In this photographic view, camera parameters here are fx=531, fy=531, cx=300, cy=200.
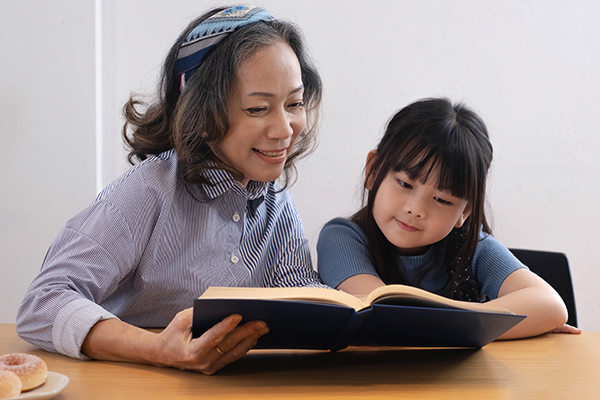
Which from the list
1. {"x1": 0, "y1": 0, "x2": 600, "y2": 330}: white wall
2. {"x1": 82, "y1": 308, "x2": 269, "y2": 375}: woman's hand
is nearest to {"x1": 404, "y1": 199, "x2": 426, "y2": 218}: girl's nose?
{"x1": 82, "y1": 308, "x2": 269, "y2": 375}: woman's hand

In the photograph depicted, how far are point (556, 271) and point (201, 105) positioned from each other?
1076mm

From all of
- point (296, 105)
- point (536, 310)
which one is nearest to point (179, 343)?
point (296, 105)

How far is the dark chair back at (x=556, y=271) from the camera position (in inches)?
57.6

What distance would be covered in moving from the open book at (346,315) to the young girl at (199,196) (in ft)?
1.06

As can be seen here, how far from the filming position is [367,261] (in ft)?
4.29

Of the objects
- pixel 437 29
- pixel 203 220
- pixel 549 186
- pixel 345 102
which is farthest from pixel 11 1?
pixel 549 186

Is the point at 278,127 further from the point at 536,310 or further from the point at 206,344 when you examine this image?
the point at 536,310

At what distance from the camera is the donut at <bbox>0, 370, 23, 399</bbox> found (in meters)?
0.60

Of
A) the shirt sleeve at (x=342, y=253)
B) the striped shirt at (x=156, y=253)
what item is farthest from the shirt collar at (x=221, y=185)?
the shirt sleeve at (x=342, y=253)

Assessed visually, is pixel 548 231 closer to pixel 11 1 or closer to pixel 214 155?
pixel 214 155

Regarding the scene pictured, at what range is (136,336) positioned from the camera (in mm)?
802

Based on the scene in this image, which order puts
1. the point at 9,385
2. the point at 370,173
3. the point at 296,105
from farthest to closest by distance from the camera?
the point at 370,173 → the point at 296,105 → the point at 9,385

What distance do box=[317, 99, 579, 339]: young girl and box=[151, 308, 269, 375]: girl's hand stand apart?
1.68ft

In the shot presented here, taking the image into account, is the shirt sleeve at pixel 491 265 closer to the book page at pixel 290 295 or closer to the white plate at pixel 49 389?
the book page at pixel 290 295
